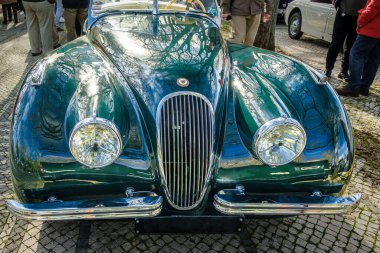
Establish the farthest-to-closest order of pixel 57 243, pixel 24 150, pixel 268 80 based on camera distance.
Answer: pixel 268 80 → pixel 57 243 → pixel 24 150

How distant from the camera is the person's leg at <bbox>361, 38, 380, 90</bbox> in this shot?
553cm

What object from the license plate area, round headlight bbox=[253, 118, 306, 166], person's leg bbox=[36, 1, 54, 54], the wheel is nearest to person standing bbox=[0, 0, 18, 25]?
person's leg bbox=[36, 1, 54, 54]

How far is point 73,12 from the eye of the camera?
664 centimetres

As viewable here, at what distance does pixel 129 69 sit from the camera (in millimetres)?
2760

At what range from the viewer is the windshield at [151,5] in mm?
3906

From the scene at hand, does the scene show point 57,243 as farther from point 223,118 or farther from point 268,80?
point 268,80

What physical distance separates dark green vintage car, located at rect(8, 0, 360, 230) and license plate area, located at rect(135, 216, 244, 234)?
45 millimetres

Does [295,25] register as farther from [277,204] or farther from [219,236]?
[277,204]

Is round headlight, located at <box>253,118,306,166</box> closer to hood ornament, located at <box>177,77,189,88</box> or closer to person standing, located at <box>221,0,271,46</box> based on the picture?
hood ornament, located at <box>177,77,189,88</box>

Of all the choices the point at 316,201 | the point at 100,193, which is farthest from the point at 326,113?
the point at 100,193

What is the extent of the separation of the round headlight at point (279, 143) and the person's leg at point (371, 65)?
12.8 ft

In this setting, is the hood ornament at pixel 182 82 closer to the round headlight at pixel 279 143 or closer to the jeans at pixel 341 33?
the round headlight at pixel 279 143

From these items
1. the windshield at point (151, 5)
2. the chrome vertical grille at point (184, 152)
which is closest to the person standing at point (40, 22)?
the windshield at point (151, 5)

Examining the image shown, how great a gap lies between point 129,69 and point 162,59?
0.85 feet
